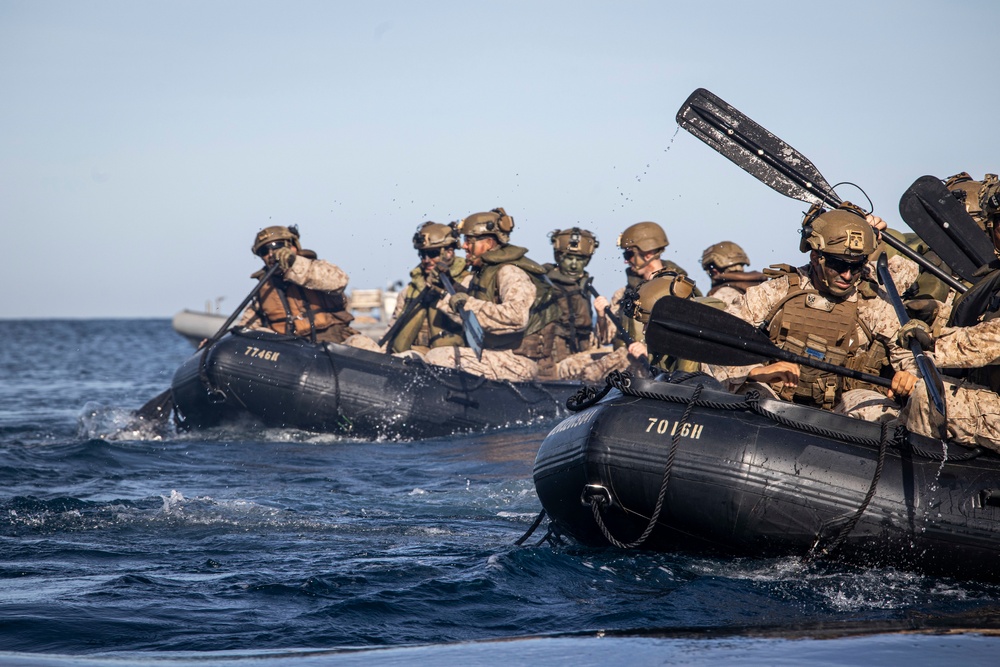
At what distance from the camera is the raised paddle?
13188mm

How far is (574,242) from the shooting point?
1459 cm

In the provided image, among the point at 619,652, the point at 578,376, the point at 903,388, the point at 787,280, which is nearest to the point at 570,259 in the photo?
the point at 578,376

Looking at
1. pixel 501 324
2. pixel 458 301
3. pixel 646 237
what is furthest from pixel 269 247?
pixel 646 237

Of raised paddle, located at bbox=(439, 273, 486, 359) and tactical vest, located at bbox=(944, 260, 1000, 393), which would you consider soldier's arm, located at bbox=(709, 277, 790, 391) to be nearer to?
tactical vest, located at bbox=(944, 260, 1000, 393)

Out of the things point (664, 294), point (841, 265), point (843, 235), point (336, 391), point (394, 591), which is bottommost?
point (394, 591)

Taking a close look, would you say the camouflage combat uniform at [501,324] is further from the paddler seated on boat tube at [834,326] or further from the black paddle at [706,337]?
the black paddle at [706,337]

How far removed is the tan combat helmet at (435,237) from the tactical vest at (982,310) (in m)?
7.71

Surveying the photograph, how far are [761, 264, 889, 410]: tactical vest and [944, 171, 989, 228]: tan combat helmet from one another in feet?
8.09

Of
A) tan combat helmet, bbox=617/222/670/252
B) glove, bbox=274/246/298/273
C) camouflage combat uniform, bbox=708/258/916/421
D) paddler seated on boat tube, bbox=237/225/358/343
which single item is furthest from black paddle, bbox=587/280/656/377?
camouflage combat uniform, bbox=708/258/916/421

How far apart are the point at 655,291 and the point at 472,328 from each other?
445 cm

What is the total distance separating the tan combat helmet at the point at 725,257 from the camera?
11969 mm

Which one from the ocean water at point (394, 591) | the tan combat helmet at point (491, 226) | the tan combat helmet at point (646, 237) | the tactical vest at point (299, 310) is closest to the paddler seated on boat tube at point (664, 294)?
the ocean water at point (394, 591)

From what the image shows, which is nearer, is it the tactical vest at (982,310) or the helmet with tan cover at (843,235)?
the tactical vest at (982,310)

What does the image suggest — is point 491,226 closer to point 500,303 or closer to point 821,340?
point 500,303
